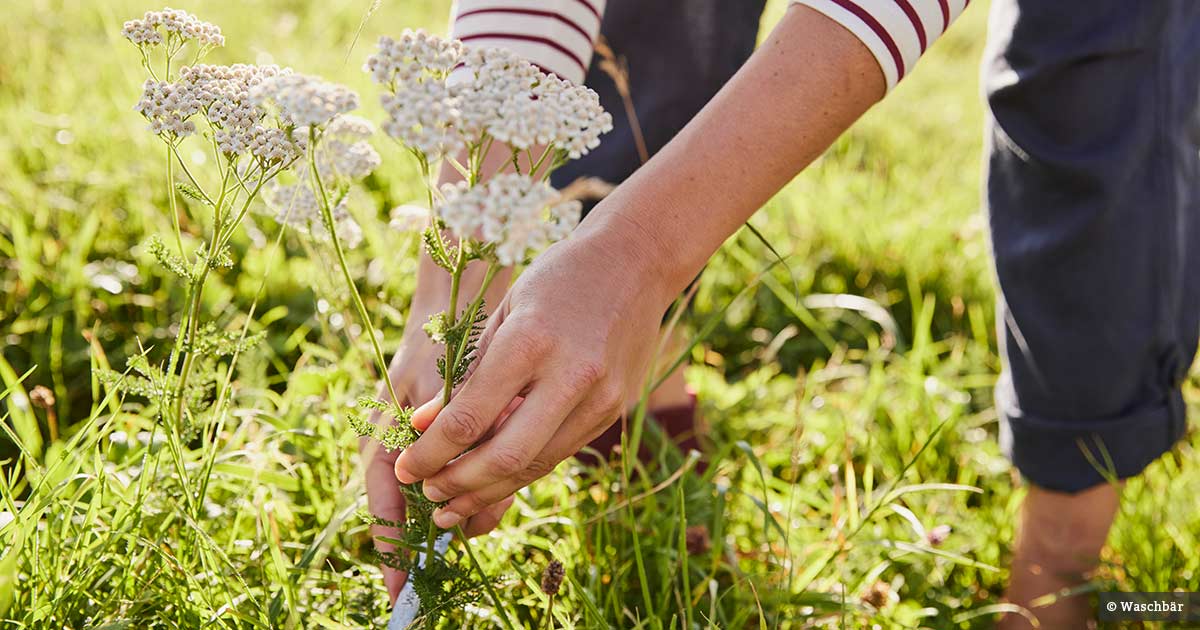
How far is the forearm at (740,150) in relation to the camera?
0.92m

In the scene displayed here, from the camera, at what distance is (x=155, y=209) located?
2.05 metres

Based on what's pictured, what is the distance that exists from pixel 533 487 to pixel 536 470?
1.88ft

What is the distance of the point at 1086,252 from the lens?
1.36 m

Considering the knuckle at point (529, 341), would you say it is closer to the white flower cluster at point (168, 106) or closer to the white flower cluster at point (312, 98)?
the white flower cluster at point (312, 98)

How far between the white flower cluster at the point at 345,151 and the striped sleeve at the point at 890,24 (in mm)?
455

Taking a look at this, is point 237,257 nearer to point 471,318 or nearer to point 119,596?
point 119,596

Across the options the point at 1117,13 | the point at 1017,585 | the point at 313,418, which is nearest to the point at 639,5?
the point at 1117,13

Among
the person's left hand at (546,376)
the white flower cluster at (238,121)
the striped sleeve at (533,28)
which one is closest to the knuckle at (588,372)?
the person's left hand at (546,376)

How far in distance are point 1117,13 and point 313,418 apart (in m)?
1.20

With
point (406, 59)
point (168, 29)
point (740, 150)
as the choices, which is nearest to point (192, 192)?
point (168, 29)

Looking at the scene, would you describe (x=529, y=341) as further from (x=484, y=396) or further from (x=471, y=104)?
(x=471, y=104)

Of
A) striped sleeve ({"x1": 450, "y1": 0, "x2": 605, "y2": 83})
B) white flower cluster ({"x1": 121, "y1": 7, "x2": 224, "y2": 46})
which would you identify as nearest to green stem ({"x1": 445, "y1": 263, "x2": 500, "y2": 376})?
white flower cluster ({"x1": 121, "y1": 7, "x2": 224, "y2": 46})

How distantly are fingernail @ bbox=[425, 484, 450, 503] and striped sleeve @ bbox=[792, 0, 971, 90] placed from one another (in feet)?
1.95

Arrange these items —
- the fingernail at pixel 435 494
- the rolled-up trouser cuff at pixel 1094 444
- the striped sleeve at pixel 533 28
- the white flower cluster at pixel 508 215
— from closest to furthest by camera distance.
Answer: the white flower cluster at pixel 508 215 → the fingernail at pixel 435 494 → the striped sleeve at pixel 533 28 → the rolled-up trouser cuff at pixel 1094 444
